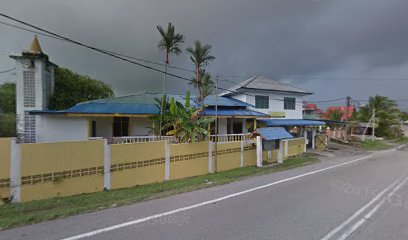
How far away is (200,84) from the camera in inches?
545

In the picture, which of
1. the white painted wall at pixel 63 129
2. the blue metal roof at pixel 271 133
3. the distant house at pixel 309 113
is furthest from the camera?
the distant house at pixel 309 113

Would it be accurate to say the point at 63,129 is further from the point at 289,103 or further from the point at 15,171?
the point at 289,103

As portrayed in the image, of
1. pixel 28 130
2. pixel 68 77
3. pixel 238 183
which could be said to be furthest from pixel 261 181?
pixel 68 77

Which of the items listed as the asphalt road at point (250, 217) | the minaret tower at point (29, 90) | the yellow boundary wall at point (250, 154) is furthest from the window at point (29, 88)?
the yellow boundary wall at point (250, 154)

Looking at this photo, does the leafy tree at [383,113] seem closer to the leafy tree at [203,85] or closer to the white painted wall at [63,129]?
the leafy tree at [203,85]

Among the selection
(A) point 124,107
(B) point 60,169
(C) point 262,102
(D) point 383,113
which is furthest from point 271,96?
(D) point 383,113

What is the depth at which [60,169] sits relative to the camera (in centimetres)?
633

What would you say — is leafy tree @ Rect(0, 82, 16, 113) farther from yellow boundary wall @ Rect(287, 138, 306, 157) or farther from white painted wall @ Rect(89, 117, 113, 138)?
yellow boundary wall @ Rect(287, 138, 306, 157)

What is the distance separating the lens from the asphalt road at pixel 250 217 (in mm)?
3787

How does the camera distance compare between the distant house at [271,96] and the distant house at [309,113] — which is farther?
the distant house at [309,113]

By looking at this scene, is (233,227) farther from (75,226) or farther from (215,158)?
(215,158)

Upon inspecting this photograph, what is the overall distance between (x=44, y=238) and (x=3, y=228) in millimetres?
999

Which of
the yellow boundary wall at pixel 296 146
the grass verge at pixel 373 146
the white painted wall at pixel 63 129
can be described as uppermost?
the white painted wall at pixel 63 129

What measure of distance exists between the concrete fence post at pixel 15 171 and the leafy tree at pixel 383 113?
140 ft
